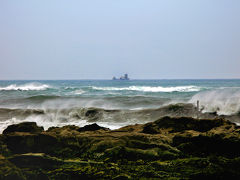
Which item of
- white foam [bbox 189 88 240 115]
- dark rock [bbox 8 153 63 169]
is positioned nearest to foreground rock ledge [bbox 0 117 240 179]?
dark rock [bbox 8 153 63 169]

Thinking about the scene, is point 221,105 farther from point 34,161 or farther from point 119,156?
point 34,161

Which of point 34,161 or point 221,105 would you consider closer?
point 34,161

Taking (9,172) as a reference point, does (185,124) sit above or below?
above

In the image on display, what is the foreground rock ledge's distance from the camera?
3.24m

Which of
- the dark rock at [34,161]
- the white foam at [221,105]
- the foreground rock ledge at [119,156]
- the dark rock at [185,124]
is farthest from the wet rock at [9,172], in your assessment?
the white foam at [221,105]

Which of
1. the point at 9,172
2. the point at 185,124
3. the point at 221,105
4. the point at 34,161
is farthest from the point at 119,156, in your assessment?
the point at 221,105

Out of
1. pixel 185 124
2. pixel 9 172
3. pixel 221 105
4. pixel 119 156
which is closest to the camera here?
pixel 9 172

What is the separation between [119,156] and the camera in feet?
12.1

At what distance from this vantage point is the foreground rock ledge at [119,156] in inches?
127

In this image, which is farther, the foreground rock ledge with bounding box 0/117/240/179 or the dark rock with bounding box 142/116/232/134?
the dark rock with bounding box 142/116/232/134

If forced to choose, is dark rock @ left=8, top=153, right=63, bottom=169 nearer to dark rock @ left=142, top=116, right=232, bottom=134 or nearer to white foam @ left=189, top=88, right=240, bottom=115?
dark rock @ left=142, top=116, right=232, bottom=134

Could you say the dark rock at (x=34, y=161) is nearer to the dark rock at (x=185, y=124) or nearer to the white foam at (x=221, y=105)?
the dark rock at (x=185, y=124)

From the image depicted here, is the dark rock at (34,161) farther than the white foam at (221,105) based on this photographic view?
No

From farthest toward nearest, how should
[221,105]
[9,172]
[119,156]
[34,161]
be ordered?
1. [221,105]
2. [119,156]
3. [34,161]
4. [9,172]
